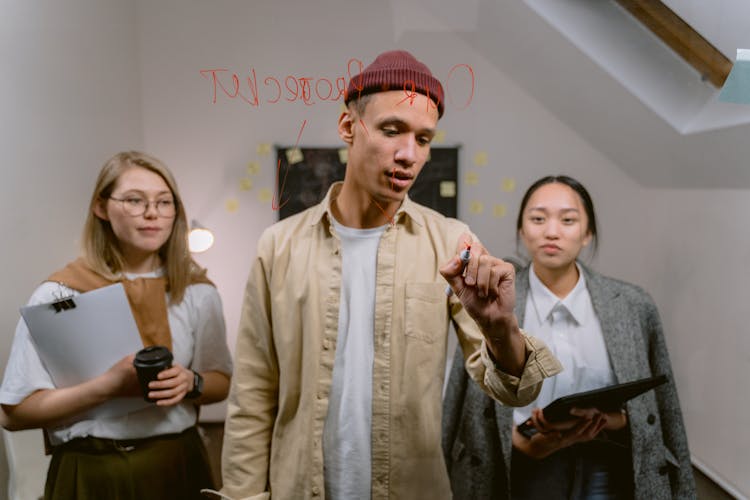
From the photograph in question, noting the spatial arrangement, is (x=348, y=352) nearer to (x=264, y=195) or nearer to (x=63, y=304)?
(x=264, y=195)

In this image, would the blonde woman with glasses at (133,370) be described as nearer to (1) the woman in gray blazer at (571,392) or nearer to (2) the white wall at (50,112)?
(2) the white wall at (50,112)

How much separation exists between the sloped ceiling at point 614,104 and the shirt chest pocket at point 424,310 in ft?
1.96

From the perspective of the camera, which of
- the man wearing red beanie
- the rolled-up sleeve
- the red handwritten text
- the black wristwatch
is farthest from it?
the black wristwatch

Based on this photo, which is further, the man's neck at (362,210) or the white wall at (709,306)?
the white wall at (709,306)

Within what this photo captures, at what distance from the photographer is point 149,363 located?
987 millimetres

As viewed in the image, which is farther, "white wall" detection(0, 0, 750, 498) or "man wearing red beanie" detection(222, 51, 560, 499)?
"white wall" detection(0, 0, 750, 498)

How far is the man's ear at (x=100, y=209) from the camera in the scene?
3.68ft

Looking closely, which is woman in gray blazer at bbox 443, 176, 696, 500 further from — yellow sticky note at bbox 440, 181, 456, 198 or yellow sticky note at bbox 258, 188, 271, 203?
yellow sticky note at bbox 258, 188, 271, 203

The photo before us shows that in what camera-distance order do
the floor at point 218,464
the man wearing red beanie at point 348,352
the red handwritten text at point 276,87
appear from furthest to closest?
the floor at point 218,464
the red handwritten text at point 276,87
the man wearing red beanie at point 348,352

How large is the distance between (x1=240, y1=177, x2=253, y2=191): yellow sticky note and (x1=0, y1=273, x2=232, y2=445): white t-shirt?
0.91 ft

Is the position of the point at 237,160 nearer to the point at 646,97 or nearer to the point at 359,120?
the point at 359,120

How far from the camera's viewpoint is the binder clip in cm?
101

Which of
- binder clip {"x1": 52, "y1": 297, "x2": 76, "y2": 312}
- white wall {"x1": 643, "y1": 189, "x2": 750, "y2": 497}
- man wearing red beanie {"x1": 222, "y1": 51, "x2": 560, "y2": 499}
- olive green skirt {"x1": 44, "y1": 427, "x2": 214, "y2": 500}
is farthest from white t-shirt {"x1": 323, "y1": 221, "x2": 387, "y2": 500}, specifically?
white wall {"x1": 643, "y1": 189, "x2": 750, "y2": 497}

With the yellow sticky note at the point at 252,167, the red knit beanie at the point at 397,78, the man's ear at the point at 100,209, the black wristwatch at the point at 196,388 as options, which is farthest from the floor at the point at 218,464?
the red knit beanie at the point at 397,78
